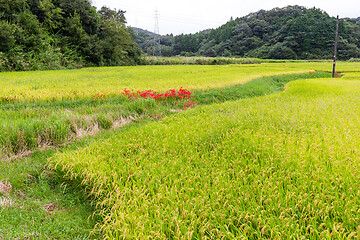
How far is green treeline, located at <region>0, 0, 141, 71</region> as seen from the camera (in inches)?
864

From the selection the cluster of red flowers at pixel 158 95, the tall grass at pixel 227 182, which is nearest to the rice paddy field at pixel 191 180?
the tall grass at pixel 227 182

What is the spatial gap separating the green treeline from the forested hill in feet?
154

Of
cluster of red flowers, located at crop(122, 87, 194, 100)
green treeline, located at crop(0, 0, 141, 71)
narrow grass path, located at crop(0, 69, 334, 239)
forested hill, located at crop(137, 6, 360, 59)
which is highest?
forested hill, located at crop(137, 6, 360, 59)

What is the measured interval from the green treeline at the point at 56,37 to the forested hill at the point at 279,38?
47074mm

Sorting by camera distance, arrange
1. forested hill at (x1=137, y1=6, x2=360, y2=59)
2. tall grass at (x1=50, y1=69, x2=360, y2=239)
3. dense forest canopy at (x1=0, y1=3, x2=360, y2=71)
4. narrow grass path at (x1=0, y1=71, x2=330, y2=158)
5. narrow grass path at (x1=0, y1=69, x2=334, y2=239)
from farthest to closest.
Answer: forested hill at (x1=137, y1=6, x2=360, y2=59), dense forest canopy at (x1=0, y1=3, x2=360, y2=71), narrow grass path at (x1=0, y1=71, x2=330, y2=158), narrow grass path at (x1=0, y1=69, x2=334, y2=239), tall grass at (x1=50, y1=69, x2=360, y2=239)

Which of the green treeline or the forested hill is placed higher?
the forested hill

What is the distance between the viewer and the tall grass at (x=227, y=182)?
1.98 meters

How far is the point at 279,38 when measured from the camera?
69500 millimetres

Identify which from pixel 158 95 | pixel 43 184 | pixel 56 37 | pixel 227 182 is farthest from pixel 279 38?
pixel 43 184

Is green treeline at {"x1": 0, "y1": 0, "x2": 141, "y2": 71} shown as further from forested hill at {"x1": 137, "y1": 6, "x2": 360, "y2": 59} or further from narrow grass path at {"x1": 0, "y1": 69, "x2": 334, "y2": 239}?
forested hill at {"x1": 137, "y1": 6, "x2": 360, "y2": 59}

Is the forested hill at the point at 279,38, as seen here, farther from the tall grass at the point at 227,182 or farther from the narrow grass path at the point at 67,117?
the tall grass at the point at 227,182

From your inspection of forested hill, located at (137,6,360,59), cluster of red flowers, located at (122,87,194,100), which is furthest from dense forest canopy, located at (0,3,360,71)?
cluster of red flowers, located at (122,87,194,100)

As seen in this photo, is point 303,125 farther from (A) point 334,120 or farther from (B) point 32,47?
(B) point 32,47

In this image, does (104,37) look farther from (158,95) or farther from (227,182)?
(227,182)
